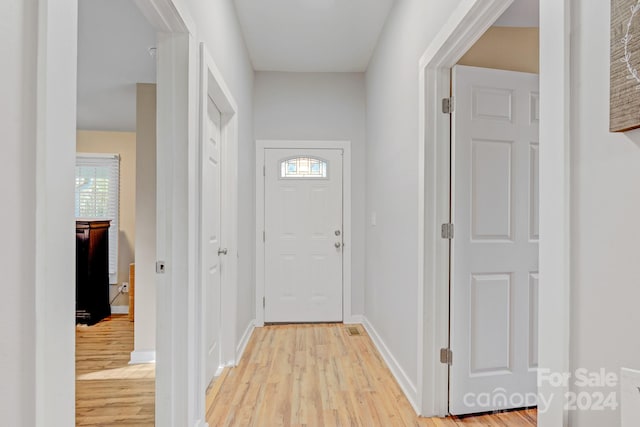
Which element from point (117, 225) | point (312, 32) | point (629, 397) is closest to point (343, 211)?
point (312, 32)

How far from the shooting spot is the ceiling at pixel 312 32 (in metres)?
2.85

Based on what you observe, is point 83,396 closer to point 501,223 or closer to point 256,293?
point 256,293

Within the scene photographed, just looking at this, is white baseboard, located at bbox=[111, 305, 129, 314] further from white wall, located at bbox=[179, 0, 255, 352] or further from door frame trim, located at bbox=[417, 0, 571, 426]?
door frame trim, located at bbox=[417, 0, 571, 426]

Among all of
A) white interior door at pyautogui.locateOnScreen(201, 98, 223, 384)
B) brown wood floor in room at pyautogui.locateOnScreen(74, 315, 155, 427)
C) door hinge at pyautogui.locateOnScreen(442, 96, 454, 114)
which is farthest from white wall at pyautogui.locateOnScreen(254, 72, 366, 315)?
brown wood floor in room at pyautogui.locateOnScreen(74, 315, 155, 427)

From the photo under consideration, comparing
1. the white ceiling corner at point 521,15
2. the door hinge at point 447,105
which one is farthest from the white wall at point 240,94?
the white ceiling corner at point 521,15

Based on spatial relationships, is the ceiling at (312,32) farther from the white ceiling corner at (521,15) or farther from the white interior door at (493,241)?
the white interior door at (493,241)

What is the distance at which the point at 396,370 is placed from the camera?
2576 millimetres

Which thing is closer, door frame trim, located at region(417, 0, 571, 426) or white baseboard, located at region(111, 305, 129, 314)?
door frame trim, located at region(417, 0, 571, 426)

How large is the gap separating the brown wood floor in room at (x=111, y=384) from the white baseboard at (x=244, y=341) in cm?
63

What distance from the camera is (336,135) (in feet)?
13.2

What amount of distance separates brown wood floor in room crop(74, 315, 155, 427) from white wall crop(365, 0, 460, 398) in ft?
5.62

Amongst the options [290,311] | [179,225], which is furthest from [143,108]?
[290,311]

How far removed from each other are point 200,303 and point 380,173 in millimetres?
2031

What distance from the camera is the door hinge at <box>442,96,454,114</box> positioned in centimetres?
204
